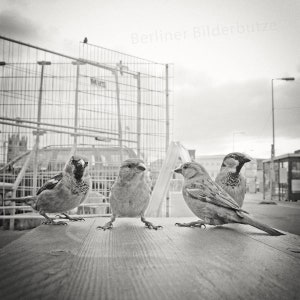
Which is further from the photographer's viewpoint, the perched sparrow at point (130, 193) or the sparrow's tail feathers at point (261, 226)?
the perched sparrow at point (130, 193)

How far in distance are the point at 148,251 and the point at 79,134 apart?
11.2ft

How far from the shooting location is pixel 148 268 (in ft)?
2.89

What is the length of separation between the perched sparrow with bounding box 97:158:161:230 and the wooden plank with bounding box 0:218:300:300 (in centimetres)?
47

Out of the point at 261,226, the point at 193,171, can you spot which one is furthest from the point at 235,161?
the point at 261,226

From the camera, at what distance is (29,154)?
13.3 feet

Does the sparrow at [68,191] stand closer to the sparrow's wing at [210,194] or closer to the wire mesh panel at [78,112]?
the sparrow's wing at [210,194]

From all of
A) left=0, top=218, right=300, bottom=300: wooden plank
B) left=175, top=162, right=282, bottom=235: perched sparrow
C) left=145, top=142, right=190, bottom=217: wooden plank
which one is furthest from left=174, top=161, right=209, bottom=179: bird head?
left=145, top=142, right=190, bottom=217: wooden plank

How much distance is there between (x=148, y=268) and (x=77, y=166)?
121 cm

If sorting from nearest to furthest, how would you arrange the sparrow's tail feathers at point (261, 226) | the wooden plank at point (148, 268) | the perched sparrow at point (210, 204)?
the wooden plank at point (148, 268) < the sparrow's tail feathers at point (261, 226) < the perched sparrow at point (210, 204)

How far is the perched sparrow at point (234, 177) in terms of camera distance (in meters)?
2.13

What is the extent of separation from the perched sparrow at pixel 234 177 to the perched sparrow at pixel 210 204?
0.25 metres

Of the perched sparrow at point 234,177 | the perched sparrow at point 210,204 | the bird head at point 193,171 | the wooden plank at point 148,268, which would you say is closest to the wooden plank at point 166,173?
the perched sparrow at point 234,177

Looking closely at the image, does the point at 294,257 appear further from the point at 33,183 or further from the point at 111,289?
the point at 33,183

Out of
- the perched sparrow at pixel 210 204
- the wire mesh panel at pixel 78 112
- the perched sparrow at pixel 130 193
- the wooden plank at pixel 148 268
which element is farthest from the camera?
the wire mesh panel at pixel 78 112
